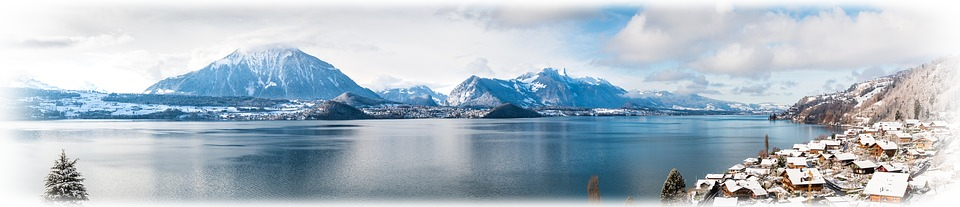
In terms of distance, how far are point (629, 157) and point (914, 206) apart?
144 ft

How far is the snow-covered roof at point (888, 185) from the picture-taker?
3497cm

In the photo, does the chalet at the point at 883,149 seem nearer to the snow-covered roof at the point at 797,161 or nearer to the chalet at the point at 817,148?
the chalet at the point at 817,148

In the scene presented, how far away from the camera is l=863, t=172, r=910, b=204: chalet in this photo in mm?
34781

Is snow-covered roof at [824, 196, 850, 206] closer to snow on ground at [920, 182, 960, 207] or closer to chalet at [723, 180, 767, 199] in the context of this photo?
chalet at [723, 180, 767, 199]

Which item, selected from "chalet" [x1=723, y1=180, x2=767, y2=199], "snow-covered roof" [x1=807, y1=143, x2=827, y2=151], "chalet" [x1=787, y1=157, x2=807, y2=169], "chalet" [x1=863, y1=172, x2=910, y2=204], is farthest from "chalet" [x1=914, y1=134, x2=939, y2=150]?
"chalet" [x1=723, y1=180, x2=767, y2=199]

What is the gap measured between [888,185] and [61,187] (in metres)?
48.0

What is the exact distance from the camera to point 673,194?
39.5 metres

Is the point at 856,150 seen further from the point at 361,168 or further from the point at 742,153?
the point at 361,168

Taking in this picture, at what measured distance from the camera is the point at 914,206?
33.8 metres

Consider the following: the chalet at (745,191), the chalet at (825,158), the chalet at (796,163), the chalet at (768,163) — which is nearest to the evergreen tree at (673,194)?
the chalet at (745,191)

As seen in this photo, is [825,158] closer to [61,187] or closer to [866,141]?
[866,141]

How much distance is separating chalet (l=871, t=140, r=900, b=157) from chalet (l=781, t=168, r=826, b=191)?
84.8 ft

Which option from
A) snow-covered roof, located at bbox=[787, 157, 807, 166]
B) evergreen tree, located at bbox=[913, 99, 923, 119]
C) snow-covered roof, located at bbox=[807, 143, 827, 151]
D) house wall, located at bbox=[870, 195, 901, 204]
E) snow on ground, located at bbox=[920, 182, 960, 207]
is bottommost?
house wall, located at bbox=[870, 195, 901, 204]

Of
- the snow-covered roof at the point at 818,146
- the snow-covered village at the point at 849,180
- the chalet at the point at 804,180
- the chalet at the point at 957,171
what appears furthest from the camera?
the snow-covered roof at the point at 818,146
